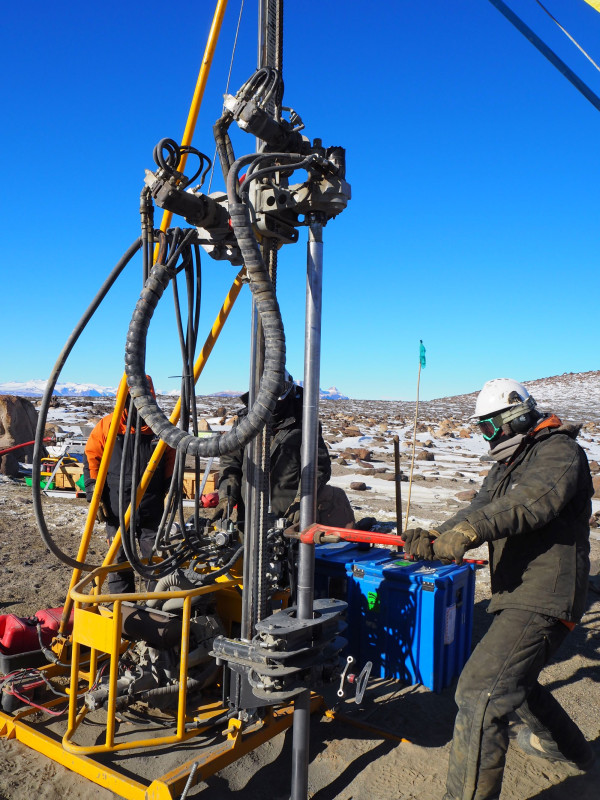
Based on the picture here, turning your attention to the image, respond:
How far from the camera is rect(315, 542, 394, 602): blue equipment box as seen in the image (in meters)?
4.84

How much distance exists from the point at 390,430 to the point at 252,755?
87.6 ft

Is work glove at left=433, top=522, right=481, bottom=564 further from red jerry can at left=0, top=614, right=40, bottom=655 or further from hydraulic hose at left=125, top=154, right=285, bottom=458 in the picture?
red jerry can at left=0, top=614, right=40, bottom=655

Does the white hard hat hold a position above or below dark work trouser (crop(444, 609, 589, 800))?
above

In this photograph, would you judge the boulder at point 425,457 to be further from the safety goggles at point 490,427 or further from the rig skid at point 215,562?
the safety goggles at point 490,427

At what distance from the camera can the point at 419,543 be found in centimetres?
299

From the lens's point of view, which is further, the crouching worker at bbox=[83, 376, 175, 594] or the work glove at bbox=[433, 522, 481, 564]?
the crouching worker at bbox=[83, 376, 175, 594]

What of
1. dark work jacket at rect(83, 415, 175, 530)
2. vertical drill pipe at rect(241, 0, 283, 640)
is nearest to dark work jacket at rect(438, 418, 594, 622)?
vertical drill pipe at rect(241, 0, 283, 640)

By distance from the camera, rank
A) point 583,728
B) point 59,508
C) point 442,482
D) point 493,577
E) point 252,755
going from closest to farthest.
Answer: point 493,577 → point 252,755 → point 583,728 → point 59,508 → point 442,482

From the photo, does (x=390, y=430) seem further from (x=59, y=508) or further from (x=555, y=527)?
(x=555, y=527)

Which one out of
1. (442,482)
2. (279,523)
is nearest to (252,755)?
(279,523)

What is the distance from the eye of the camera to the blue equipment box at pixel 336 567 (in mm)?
4836

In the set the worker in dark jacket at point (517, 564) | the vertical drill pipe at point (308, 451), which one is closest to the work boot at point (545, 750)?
the worker in dark jacket at point (517, 564)

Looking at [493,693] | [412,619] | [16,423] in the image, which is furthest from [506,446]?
[16,423]

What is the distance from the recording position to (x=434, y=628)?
4402 millimetres
